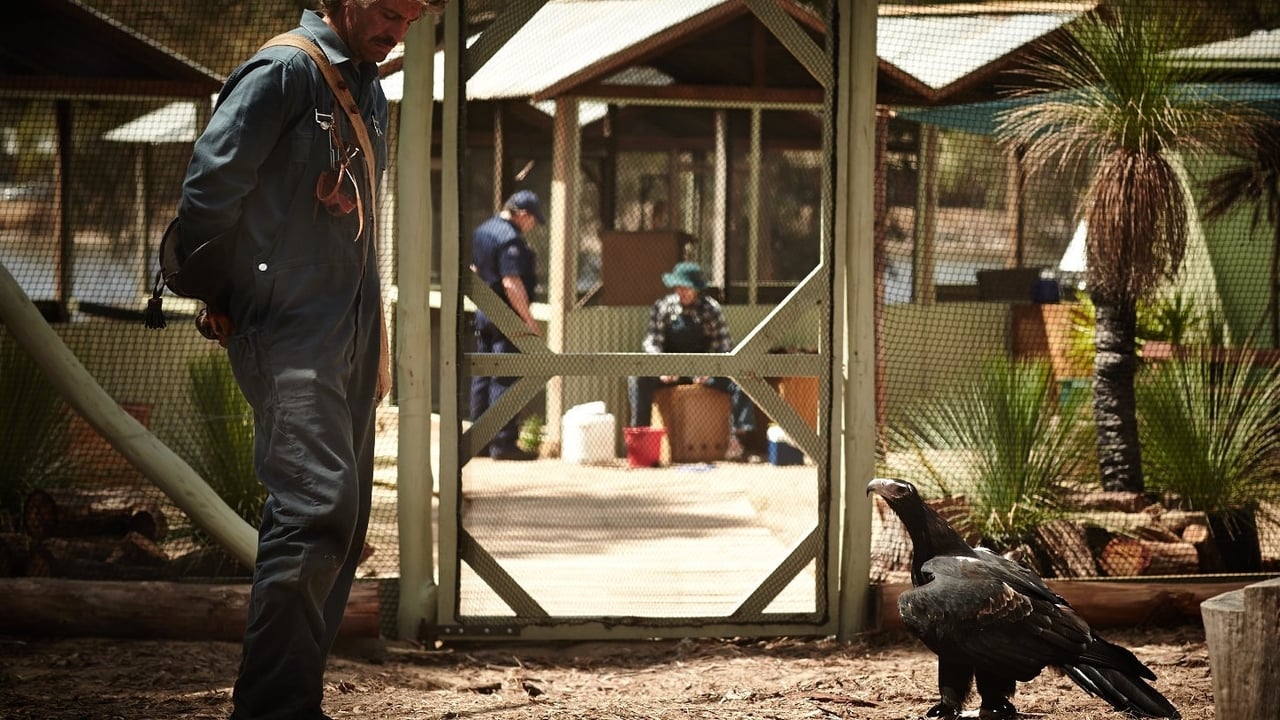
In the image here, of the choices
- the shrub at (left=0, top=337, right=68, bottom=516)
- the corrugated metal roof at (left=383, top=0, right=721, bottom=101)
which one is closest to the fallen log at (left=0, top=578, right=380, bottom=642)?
the shrub at (left=0, top=337, right=68, bottom=516)

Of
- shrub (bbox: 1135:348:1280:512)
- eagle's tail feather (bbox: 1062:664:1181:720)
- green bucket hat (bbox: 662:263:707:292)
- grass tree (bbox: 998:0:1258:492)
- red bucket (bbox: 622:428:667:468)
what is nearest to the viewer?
eagle's tail feather (bbox: 1062:664:1181:720)

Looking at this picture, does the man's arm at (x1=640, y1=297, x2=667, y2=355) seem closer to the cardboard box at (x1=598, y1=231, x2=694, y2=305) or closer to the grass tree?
the cardboard box at (x1=598, y1=231, x2=694, y2=305)

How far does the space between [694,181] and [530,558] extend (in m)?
8.65

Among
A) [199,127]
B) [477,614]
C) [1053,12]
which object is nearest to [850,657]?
[477,614]

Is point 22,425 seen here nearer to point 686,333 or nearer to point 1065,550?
point 1065,550

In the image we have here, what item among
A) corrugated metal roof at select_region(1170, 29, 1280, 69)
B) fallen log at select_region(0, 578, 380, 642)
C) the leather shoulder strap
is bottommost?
fallen log at select_region(0, 578, 380, 642)

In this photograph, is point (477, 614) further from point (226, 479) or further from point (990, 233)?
point (990, 233)

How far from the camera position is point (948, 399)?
688 cm

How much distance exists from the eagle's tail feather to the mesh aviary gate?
147 centimetres

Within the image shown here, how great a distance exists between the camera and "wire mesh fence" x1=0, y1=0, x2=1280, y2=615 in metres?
6.25

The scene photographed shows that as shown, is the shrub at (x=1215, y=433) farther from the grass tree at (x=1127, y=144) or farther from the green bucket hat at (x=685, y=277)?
the green bucket hat at (x=685, y=277)

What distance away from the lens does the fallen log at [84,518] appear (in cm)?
604

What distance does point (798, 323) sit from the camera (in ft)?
39.7

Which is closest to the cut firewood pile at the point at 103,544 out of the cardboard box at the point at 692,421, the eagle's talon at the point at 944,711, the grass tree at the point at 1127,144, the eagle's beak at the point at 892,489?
the eagle's beak at the point at 892,489
